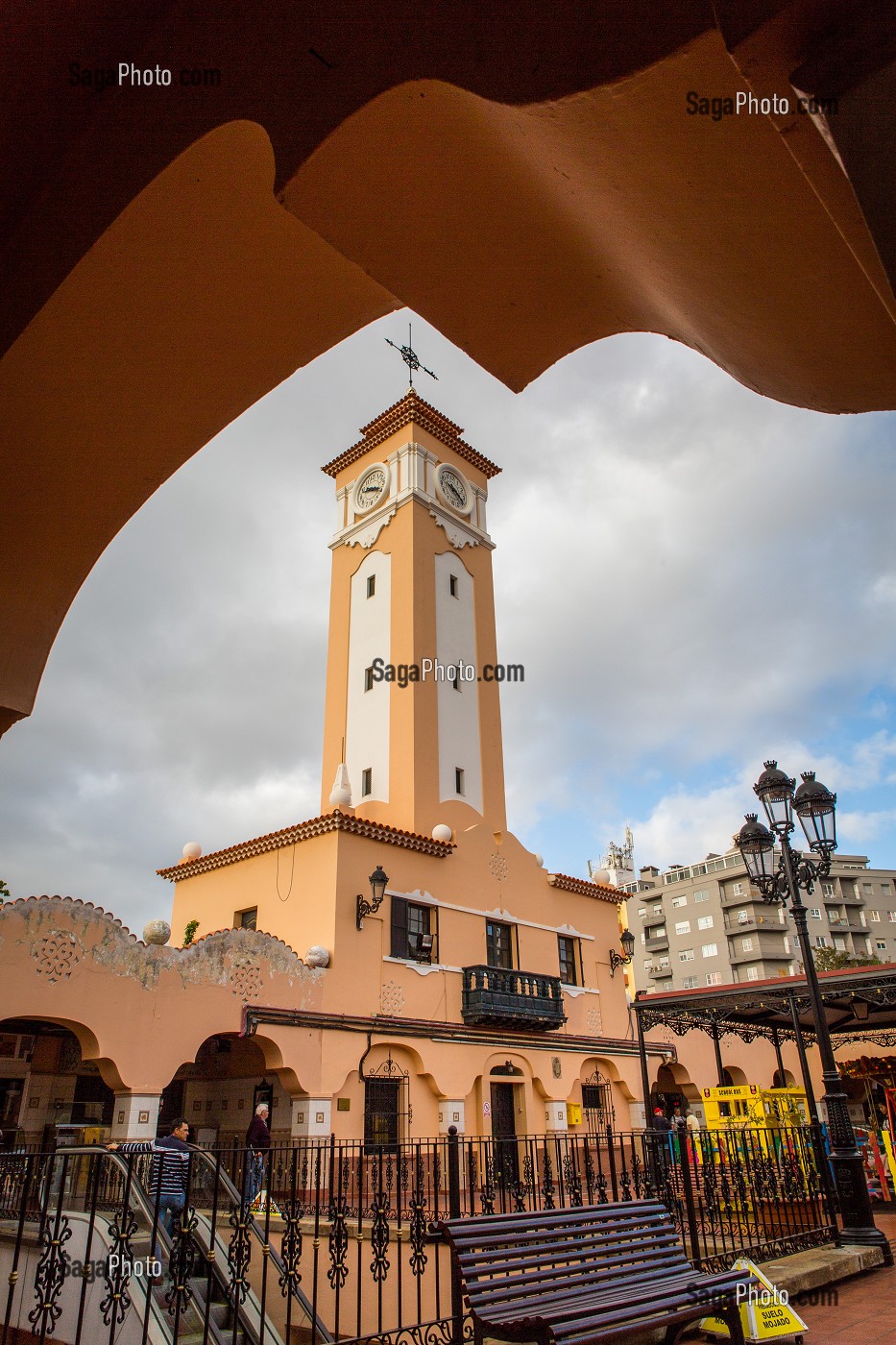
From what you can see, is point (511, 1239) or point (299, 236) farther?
point (511, 1239)

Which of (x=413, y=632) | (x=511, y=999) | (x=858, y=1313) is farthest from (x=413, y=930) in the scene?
(x=858, y=1313)

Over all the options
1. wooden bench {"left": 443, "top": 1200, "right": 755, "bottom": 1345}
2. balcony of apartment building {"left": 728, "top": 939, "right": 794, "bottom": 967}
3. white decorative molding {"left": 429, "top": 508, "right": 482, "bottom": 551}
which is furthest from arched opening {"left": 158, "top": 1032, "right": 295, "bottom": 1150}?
balcony of apartment building {"left": 728, "top": 939, "right": 794, "bottom": 967}

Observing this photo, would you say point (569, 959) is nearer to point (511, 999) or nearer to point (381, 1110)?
point (511, 999)

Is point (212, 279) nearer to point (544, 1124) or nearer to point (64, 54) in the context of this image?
point (64, 54)

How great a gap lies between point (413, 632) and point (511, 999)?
347 inches

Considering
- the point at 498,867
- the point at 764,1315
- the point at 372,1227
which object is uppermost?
the point at 498,867

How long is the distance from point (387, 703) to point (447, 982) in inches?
270

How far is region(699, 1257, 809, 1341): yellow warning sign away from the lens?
17.3 ft

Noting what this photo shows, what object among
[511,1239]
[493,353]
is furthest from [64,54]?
[511,1239]

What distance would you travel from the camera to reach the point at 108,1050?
1227 cm

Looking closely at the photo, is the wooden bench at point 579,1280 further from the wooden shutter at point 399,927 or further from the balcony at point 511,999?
Result: the balcony at point 511,999

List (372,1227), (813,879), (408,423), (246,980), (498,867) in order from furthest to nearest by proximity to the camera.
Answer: (408,423) < (498,867) < (246,980) < (813,879) < (372,1227)

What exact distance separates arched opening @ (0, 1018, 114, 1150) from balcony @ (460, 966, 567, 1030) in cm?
694

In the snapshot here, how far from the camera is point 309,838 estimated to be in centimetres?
1695
